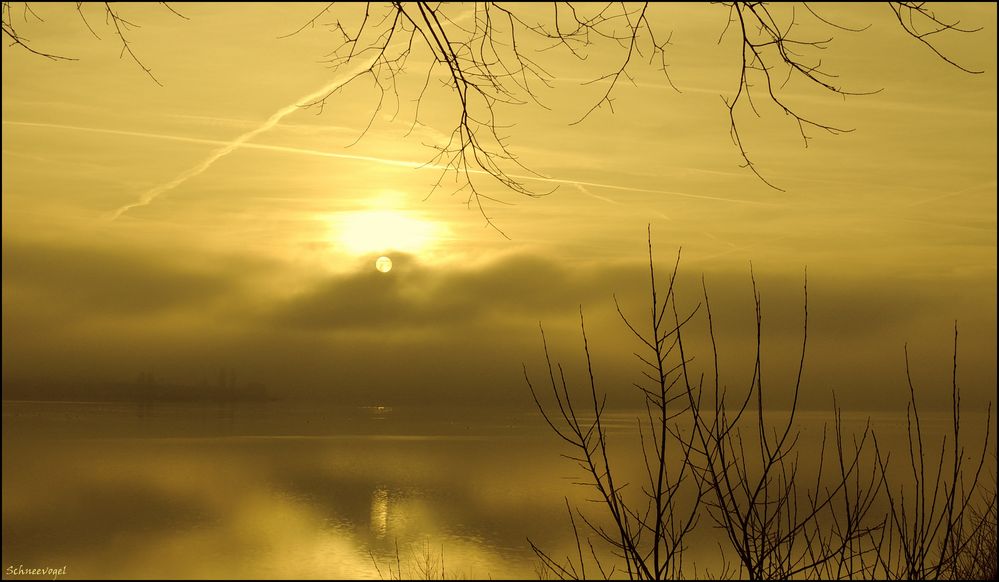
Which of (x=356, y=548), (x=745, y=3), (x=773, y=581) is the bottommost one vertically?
(x=356, y=548)

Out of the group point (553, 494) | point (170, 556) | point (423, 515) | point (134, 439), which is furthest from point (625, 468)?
point (134, 439)

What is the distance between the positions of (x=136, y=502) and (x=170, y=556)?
50.7 ft

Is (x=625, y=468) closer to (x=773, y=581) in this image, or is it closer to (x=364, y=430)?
(x=773, y=581)

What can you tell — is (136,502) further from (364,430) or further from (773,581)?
(364,430)

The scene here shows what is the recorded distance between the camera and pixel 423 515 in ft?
152

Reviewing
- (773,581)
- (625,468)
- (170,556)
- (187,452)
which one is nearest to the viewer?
(773,581)

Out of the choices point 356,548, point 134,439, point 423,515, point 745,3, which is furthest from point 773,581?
point 134,439

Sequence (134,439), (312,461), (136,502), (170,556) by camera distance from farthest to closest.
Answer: (134,439), (312,461), (136,502), (170,556)

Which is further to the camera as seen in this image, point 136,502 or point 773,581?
point 136,502

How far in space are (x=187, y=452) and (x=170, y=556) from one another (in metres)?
47.2

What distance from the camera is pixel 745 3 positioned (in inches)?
140

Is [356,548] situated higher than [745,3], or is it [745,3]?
[745,3]

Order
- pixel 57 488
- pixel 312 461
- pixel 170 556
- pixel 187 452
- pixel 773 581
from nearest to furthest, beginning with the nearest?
pixel 773 581 → pixel 170 556 → pixel 57 488 → pixel 312 461 → pixel 187 452

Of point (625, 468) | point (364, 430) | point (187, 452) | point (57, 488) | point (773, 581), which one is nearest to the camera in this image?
point (773, 581)
